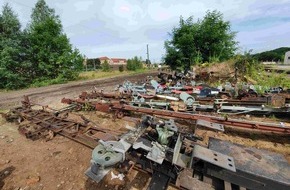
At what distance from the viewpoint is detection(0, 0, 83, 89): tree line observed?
Result: 14.8 meters

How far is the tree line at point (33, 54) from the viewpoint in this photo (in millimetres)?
14805

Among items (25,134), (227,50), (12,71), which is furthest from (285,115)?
(12,71)

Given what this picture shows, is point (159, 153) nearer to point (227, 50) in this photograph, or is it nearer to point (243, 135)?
point (243, 135)

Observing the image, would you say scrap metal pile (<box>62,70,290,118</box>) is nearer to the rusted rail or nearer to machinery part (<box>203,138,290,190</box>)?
the rusted rail

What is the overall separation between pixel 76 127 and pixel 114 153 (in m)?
2.82

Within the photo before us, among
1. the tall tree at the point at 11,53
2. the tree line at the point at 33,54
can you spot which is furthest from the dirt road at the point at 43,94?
the tree line at the point at 33,54

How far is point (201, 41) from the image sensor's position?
579 inches

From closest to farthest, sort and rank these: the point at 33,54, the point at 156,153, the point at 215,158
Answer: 1. the point at 215,158
2. the point at 156,153
3. the point at 33,54

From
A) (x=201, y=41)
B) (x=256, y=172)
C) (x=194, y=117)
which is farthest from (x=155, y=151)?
(x=201, y=41)

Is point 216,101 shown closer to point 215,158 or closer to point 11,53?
point 215,158

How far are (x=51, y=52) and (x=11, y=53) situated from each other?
3267 millimetres

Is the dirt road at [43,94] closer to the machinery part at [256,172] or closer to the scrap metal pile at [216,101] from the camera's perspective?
the scrap metal pile at [216,101]

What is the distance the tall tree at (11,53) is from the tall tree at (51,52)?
3.55ft

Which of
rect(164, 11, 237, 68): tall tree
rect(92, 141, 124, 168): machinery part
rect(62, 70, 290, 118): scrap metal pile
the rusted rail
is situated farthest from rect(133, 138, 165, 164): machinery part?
rect(164, 11, 237, 68): tall tree
